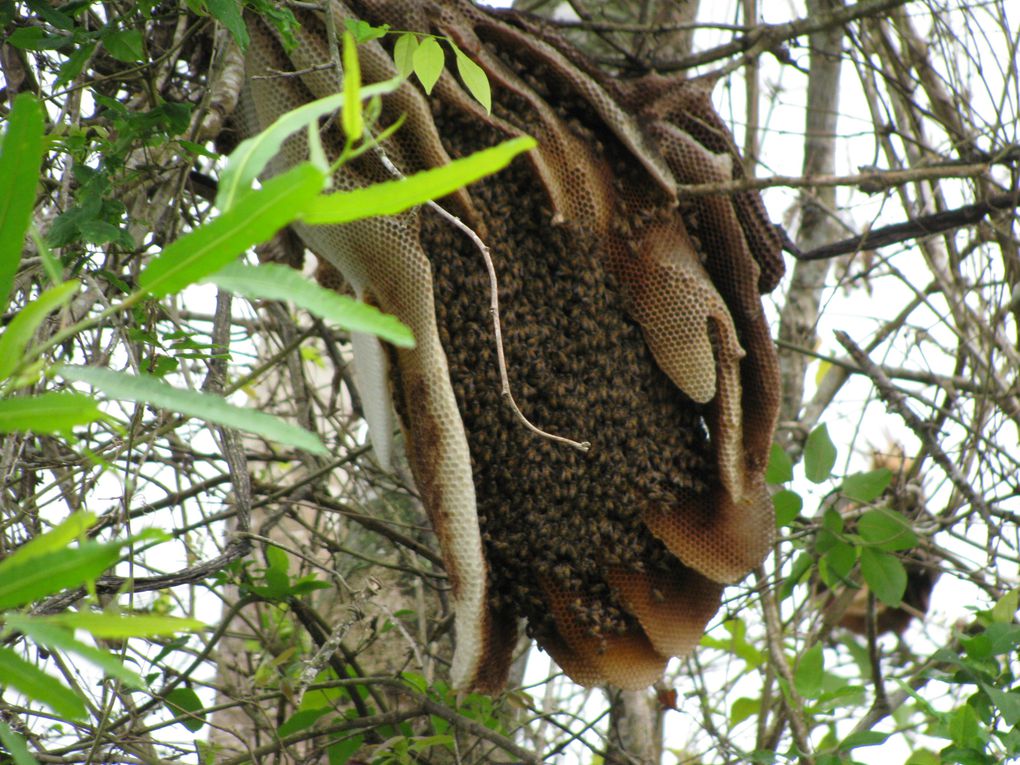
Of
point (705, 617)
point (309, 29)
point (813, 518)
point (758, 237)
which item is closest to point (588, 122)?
point (758, 237)

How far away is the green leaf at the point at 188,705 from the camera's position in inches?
65.4

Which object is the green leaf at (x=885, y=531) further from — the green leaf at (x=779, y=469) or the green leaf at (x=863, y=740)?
the green leaf at (x=863, y=740)

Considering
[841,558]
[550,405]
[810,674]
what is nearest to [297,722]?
[550,405]

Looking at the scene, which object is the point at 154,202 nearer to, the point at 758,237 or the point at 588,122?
the point at 588,122

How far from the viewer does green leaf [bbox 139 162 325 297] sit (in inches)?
Result: 26.0

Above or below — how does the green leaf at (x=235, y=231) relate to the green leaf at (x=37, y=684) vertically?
above

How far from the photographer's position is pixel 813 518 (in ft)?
7.16

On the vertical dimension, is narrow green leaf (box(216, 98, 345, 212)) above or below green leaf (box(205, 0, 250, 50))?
below

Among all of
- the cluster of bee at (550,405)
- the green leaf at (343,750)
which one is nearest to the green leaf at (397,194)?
the cluster of bee at (550,405)

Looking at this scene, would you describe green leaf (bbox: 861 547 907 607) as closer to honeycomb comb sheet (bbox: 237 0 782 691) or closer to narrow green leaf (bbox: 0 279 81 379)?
honeycomb comb sheet (bbox: 237 0 782 691)

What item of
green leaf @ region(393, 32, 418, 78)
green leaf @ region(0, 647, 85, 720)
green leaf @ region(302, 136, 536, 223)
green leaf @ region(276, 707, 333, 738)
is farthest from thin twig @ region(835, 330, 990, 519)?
green leaf @ region(0, 647, 85, 720)

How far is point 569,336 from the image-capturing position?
63.9 inches

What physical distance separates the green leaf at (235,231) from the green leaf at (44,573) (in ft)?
0.61

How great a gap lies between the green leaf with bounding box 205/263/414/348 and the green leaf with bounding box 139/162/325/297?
2 centimetres
